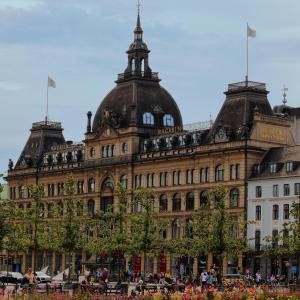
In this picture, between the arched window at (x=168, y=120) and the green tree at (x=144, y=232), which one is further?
the arched window at (x=168, y=120)

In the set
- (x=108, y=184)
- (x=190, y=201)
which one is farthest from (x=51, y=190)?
(x=190, y=201)

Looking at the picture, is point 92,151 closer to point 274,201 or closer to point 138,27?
point 138,27

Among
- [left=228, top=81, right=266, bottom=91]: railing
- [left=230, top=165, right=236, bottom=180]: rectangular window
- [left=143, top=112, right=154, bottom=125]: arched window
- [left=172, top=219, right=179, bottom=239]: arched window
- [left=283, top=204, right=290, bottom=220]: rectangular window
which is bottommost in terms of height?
[left=172, top=219, right=179, bottom=239]: arched window

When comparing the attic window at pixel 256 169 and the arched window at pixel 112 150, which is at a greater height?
the arched window at pixel 112 150

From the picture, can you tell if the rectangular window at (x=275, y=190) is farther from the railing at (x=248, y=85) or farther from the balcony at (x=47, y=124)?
the balcony at (x=47, y=124)

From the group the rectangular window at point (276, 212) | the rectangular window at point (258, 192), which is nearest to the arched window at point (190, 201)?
the rectangular window at point (258, 192)

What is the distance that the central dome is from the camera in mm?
154875

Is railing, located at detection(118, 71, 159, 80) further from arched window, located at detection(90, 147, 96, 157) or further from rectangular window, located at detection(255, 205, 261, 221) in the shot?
rectangular window, located at detection(255, 205, 261, 221)

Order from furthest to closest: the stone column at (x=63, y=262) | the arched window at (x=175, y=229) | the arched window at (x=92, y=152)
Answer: the stone column at (x=63, y=262) < the arched window at (x=92, y=152) < the arched window at (x=175, y=229)

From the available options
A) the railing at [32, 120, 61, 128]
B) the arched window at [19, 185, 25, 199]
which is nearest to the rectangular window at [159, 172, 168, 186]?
the railing at [32, 120, 61, 128]

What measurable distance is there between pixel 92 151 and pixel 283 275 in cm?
4520

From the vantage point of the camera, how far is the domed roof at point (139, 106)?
154m

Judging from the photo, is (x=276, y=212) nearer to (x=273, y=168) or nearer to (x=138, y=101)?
(x=273, y=168)

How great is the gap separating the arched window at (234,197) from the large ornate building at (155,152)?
0.12 meters
